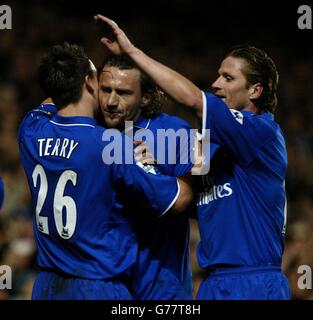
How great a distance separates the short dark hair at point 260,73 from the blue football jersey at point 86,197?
0.71 metres

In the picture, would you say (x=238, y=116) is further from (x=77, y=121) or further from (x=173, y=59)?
(x=173, y=59)

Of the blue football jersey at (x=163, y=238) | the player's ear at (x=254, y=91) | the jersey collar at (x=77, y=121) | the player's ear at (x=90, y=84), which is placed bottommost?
the blue football jersey at (x=163, y=238)

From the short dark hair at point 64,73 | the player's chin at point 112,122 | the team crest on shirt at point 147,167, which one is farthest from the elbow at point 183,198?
the short dark hair at point 64,73

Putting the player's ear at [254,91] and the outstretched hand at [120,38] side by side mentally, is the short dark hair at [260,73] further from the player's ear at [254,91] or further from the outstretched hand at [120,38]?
the outstretched hand at [120,38]

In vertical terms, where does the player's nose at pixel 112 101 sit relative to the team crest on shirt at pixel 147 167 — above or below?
above

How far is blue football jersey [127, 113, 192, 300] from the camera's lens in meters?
4.57

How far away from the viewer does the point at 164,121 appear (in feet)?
15.6

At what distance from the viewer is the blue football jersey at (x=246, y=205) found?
4.32 meters

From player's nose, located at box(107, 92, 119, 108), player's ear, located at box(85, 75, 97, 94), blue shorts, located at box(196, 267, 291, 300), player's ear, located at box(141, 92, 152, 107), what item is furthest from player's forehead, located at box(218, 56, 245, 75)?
blue shorts, located at box(196, 267, 291, 300)

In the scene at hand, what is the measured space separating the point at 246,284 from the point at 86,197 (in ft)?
3.15

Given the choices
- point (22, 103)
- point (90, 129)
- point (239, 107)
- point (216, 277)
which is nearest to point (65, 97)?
point (90, 129)

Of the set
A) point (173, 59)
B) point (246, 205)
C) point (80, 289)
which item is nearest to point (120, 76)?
point (246, 205)

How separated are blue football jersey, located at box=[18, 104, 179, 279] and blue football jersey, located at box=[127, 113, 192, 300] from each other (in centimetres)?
13

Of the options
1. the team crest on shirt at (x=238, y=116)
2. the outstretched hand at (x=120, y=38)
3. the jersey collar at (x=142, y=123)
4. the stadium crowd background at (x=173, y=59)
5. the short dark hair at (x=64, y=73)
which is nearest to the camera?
the outstretched hand at (x=120, y=38)
